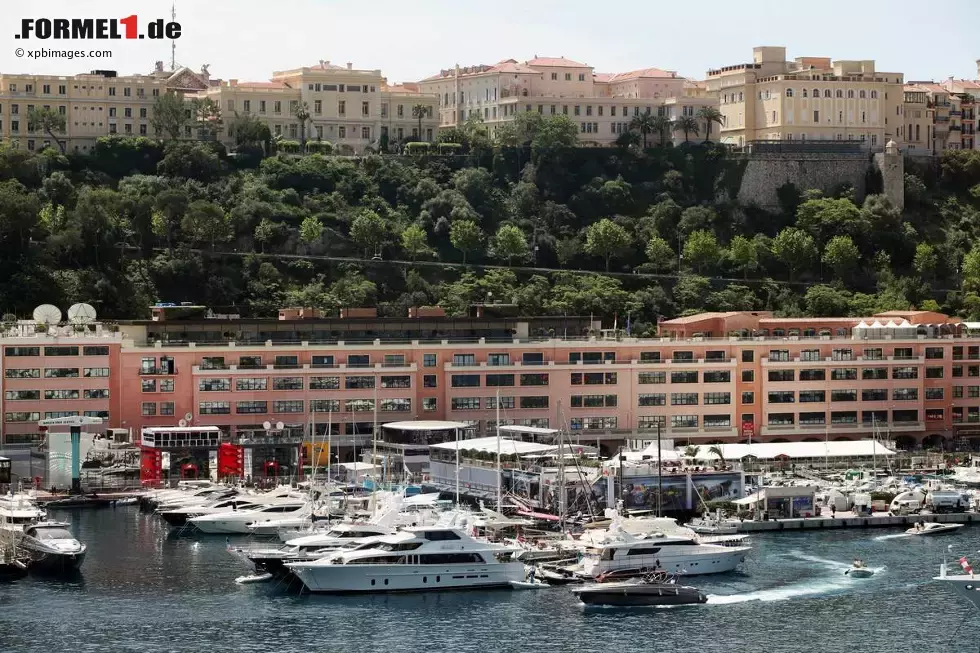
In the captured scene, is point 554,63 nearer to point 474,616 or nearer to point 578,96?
point 578,96

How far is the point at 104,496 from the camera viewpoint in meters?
80.8

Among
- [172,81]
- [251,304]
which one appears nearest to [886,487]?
[251,304]

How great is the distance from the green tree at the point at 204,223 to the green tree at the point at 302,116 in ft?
63.2

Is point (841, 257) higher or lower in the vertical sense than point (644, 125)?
lower

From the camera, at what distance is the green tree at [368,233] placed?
12750cm

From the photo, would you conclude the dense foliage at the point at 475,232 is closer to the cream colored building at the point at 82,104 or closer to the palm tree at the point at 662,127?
the palm tree at the point at 662,127

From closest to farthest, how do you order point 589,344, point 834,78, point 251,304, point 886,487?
point 886,487, point 589,344, point 251,304, point 834,78

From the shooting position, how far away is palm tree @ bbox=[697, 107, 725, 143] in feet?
480

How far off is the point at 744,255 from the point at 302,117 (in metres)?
34.3

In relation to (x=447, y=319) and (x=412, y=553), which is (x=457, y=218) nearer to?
(x=447, y=319)

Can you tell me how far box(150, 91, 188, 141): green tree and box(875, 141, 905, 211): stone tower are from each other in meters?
49.9

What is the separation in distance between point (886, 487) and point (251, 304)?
50.0 metres

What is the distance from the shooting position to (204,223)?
124 meters

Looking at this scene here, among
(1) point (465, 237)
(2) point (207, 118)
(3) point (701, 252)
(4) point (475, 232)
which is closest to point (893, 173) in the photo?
(3) point (701, 252)
